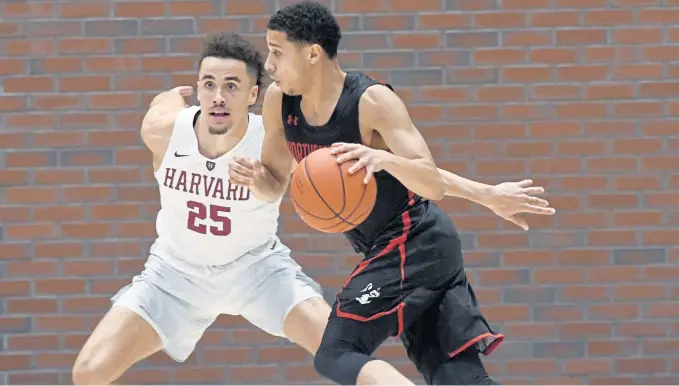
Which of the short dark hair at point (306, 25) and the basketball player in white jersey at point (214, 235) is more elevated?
the short dark hair at point (306, 25)

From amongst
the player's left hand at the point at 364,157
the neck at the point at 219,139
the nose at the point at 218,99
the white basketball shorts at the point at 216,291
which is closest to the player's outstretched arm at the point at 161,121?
the neck at the point at 219,139

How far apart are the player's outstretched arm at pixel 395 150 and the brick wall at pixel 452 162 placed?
1671mm

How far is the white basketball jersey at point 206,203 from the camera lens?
15.4 ft

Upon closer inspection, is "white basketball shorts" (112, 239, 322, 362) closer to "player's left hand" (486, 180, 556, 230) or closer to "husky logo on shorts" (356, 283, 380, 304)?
"husky logo on shorts" (356, 283, 380, 304)

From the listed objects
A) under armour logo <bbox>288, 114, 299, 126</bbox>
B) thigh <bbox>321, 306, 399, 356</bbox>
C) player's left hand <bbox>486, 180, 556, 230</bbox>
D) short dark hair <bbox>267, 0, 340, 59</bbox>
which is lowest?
thigh <bbox>321, 306, 399, 356</bbox>

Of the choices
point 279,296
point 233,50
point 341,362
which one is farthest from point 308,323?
point 233,50

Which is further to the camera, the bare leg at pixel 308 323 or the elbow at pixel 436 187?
the bare leg at pixel 308 323

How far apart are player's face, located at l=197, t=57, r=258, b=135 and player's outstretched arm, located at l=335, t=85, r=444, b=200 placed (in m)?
0.95

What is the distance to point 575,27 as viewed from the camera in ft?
18.2

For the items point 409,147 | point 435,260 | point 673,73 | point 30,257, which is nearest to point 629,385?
point 673,73

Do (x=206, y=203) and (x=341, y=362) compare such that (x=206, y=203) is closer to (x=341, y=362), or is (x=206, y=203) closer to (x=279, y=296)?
(x=279, y=296)

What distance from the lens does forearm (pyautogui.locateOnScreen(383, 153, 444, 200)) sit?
3676 mm

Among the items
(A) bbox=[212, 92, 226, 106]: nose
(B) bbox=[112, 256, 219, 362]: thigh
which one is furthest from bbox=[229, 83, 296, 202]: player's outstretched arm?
(B) bbox=[112, 256, 219, 362]: thigh

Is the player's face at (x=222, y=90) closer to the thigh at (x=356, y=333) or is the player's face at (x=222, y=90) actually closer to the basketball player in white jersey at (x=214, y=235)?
the basketball player in white jersey at (x=214, y=235)
